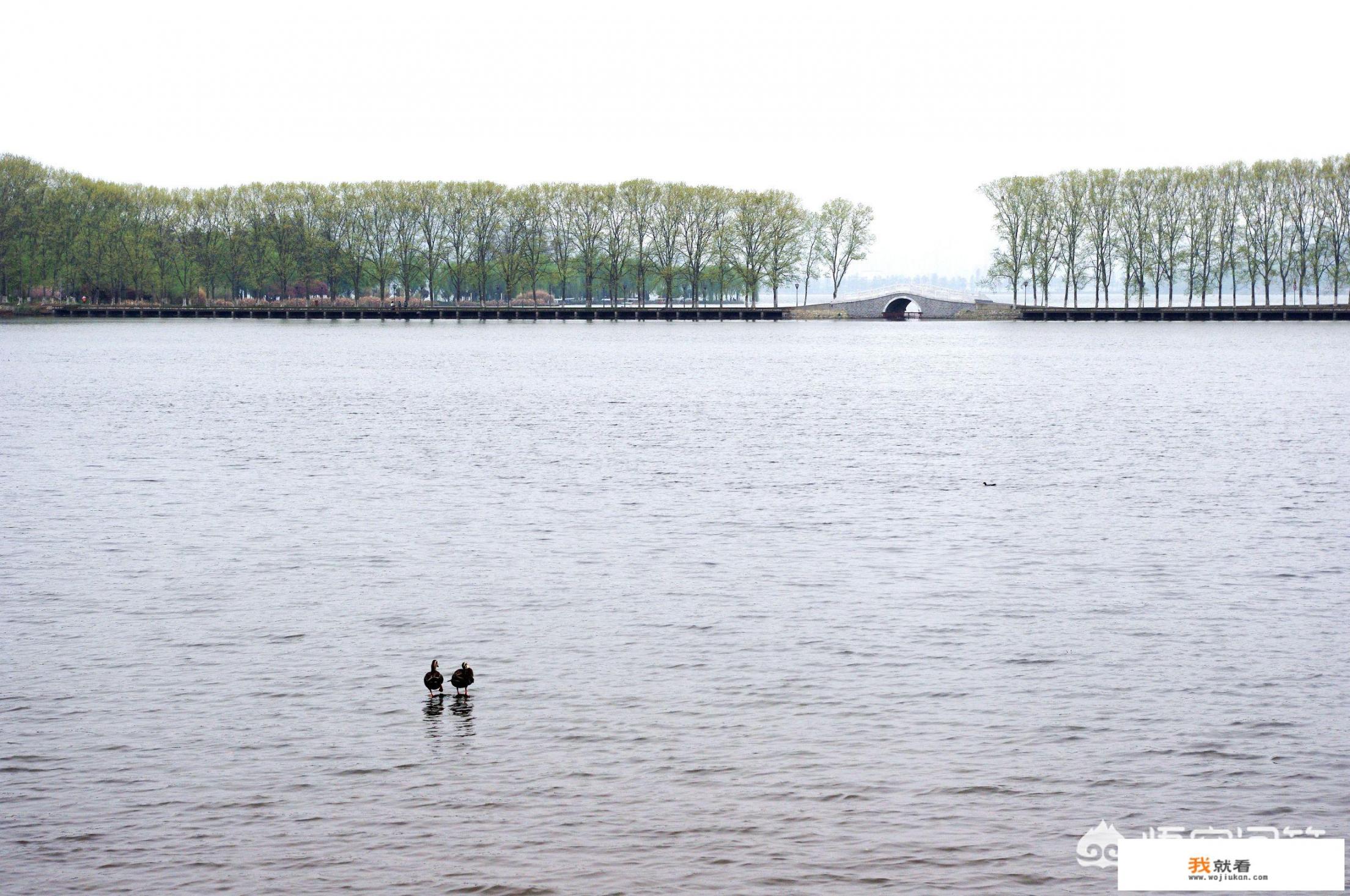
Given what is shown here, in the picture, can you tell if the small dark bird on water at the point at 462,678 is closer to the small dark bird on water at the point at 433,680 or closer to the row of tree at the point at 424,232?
the small dark bird on water at the point at 433,680

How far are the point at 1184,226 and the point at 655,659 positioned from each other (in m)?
167

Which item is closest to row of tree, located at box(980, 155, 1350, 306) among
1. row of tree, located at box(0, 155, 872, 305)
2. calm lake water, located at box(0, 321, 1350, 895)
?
row of tree, located at box(0, 155, 872, 305)

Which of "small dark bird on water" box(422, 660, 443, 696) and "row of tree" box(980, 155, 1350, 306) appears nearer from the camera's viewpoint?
"small dark bird on water" box(422, 660, 443, 696)

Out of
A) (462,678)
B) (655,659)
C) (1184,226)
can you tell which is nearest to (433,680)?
(462,678)

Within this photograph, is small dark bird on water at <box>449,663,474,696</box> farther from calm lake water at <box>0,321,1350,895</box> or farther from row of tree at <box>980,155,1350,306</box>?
row of tree at <box>980,155,1350,306</box>

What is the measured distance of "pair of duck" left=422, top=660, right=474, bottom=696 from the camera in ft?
58.1

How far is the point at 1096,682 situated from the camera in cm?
1891

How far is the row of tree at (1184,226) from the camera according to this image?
167 meters

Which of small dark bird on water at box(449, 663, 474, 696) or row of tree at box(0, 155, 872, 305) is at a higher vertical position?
row of tree at box(0, 155, 872, 305)

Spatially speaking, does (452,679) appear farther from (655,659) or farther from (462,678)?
(655,659)

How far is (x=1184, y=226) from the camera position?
173000 mm

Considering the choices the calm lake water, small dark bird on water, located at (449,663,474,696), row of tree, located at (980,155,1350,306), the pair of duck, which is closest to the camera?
the calm lake water

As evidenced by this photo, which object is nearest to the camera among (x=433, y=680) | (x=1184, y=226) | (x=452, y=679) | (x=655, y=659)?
(x=433, y=680)

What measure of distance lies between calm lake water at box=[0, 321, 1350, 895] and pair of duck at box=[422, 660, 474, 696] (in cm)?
22
